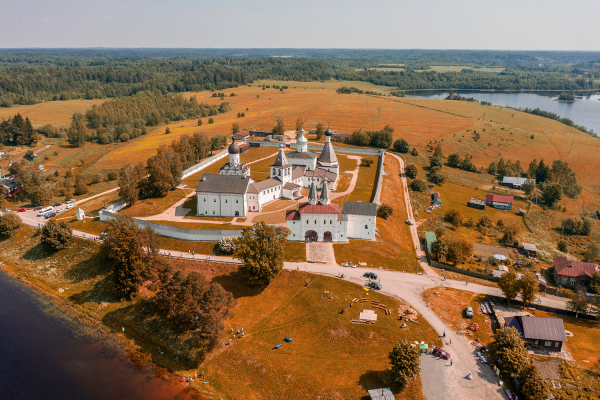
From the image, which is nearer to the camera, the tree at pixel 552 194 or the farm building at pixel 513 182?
the tree at pixel 552 194

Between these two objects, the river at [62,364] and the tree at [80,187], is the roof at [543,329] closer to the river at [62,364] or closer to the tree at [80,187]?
the river at [62,364]

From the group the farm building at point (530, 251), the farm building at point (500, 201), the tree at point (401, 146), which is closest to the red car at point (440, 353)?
the farm building at point (530, 251)

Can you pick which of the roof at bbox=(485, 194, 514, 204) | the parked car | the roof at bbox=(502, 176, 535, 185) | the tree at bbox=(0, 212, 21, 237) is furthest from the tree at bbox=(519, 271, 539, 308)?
the tree at bbox=(0, 212, 21, 237)

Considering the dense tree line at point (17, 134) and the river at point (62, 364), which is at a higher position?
the dense tree line at point (17, 134)

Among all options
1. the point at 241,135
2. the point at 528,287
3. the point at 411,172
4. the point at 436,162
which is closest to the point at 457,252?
the point at 528,287

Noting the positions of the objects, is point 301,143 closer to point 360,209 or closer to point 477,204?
point 360,209

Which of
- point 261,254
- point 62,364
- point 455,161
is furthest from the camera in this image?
point 455,161

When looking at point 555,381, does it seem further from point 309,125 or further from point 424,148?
point 309,125
